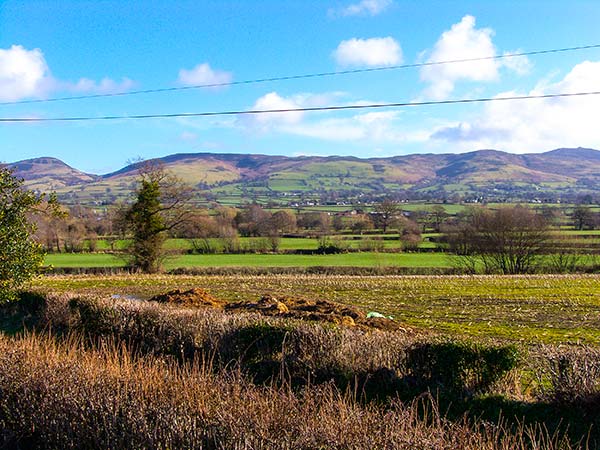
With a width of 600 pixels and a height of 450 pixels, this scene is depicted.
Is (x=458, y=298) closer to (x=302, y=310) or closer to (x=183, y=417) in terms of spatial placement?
(x=302, y=310)

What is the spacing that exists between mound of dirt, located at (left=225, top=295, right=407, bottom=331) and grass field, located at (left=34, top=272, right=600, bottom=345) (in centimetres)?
235

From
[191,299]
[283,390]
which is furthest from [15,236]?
[283,390]

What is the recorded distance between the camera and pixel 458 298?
77.8ft

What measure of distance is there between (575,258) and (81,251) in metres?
53.4

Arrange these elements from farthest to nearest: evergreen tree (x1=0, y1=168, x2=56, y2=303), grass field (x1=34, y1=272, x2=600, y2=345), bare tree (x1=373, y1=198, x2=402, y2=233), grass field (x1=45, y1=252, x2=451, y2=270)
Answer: bare tree (x1=373, y1=198, x2=402, y2=233), grass field (x1=45, y1=252, x2=451, y2=270), grass field (x1=34, y1=272, x2=600, y2=345), evergreen tree (x1=0, y1=168, x2=56, y2=303)

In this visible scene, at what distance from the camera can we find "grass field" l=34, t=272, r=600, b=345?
16.0 m

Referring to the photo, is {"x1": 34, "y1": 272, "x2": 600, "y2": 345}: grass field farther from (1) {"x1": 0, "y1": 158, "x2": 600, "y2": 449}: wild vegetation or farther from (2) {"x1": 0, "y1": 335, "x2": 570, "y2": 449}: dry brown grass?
(2) {"x1": 0, "y1": 335, "x2": 570, "y2": 449}: dry brown grass

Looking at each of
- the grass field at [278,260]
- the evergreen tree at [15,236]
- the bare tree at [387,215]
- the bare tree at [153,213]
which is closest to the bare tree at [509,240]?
the grass field at [278,260]

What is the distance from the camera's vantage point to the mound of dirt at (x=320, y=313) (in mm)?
13734

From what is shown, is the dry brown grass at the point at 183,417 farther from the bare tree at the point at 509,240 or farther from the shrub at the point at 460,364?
the bare tree at the point at 509,240

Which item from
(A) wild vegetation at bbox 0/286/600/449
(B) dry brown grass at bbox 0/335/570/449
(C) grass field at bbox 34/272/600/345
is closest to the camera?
(B) dry brown grass at bbox 0/335/570/449

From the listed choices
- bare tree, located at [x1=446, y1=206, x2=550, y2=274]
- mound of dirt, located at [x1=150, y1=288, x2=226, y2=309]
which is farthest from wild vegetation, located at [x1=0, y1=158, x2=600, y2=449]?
bare tree, located at [x1=446, y1=206, x2=550, y2=274]

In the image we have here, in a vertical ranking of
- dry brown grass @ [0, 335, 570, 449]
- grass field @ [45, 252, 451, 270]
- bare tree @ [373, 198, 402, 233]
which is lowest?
grass field @ [45, 252, 451, 270]

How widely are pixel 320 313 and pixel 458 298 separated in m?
11.0
